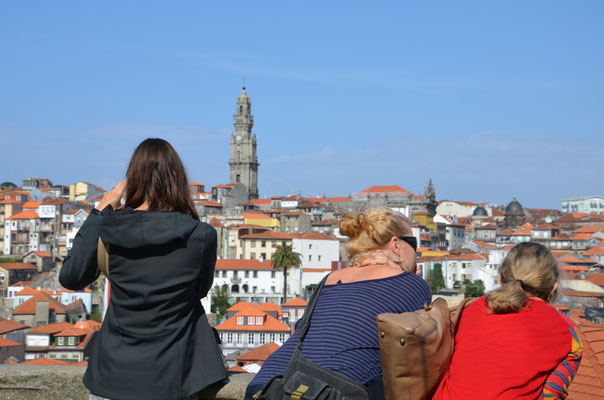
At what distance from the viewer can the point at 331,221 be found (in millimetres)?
95688

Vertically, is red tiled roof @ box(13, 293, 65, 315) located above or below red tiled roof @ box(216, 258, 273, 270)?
below

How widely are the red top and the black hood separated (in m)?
1.28

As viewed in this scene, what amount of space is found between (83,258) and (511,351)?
1.87m

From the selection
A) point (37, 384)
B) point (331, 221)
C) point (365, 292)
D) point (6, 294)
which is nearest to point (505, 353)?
point (365, 292)

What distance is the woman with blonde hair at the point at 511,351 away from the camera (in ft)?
10.2

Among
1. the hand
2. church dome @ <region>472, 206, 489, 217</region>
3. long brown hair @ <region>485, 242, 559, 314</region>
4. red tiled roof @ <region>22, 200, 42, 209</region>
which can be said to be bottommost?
long brown hair @ <region>485, 242, 559, 314</region>

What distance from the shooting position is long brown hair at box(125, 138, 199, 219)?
11.1 ft

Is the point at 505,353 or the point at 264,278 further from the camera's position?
the point at 264,278

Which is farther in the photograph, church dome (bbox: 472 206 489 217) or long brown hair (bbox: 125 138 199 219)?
church dome (bbox: 472 206 489 217)

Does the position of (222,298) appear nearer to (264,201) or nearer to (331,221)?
(331,221)

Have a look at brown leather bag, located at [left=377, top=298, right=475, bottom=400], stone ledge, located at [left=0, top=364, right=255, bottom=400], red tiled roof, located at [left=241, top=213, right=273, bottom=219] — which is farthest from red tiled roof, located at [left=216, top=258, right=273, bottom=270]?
brown leather bag, located at [left=377, top=298, right=475, bottom=400]

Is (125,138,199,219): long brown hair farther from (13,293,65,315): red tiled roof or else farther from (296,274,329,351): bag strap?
(13,293,65,315): red tiled roof

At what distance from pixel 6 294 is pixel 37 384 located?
69403 mm

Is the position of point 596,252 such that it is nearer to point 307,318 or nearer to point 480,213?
point 480,213
